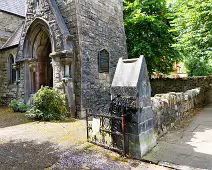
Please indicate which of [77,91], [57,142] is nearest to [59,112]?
[77,91]

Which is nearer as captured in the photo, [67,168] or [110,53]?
[67,168]

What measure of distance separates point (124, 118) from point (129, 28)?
9477 millimetres

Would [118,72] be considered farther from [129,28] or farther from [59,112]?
[129,28]

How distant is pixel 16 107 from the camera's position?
8.09m

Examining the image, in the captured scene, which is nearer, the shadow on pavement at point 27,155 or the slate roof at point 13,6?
the shadow on pavement at point 27,155

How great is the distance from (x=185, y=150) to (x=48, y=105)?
190 inches

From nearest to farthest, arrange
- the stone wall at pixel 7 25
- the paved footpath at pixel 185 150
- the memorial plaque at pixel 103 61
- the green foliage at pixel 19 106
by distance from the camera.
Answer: the paved footpath at pixel 185 150 → the memorial plaque at pixel 103 61 → the green foliage at pixel 19 106 → the stone wall at pixel 7 25

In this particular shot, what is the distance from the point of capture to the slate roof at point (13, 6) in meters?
11.7

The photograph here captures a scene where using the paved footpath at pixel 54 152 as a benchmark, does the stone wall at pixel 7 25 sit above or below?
above

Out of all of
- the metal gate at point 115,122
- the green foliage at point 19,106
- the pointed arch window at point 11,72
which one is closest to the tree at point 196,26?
the metal gate at point 115,122

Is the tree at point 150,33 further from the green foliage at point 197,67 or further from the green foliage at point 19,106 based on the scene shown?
the green foliage at point 197,67

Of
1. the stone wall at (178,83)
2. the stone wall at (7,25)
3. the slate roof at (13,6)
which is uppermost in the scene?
the slate roof at (13,6)

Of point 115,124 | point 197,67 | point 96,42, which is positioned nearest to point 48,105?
point 96,42

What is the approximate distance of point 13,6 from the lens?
41.1ft
